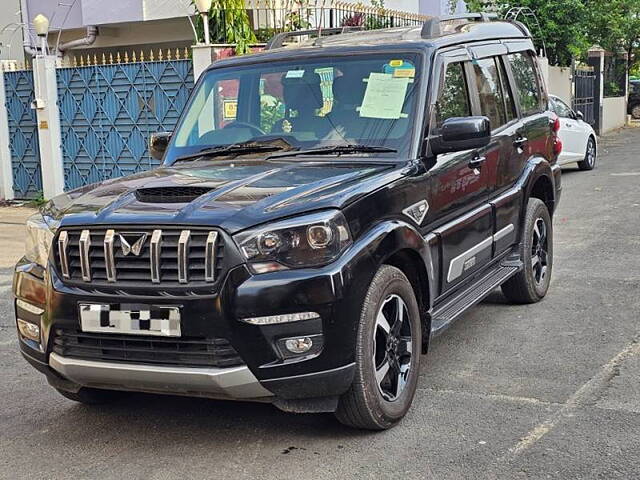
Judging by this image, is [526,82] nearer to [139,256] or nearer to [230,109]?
→ [230,109]

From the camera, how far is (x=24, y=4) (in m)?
18.1

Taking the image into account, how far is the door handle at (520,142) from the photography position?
6.39 metres

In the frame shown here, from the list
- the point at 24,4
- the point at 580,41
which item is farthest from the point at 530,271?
the point at 580,41

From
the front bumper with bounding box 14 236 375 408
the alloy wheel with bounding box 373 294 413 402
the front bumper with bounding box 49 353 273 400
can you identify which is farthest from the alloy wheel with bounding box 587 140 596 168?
the front bumper with bounding box 49 353 273 400

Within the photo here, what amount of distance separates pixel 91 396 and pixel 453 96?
2.81 meters

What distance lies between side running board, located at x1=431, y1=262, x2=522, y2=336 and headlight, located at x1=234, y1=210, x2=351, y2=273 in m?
1.21

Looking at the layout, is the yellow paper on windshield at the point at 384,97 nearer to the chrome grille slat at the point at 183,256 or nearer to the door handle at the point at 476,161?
the door handle at the point at 476,161

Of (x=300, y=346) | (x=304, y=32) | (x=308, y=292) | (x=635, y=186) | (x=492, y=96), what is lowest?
(x=635, y=186)

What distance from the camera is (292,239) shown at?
3969 millimetres

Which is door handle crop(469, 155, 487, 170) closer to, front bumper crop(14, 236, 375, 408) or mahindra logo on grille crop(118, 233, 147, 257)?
front bumper crop(14, 236, 375, 408)

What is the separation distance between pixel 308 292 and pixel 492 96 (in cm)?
288

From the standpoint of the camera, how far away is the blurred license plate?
397cm

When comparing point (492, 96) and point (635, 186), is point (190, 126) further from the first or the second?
point (635, 186)

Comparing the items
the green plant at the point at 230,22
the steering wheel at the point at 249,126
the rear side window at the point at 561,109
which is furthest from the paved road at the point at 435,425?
the rear side window at the point at 561,109
